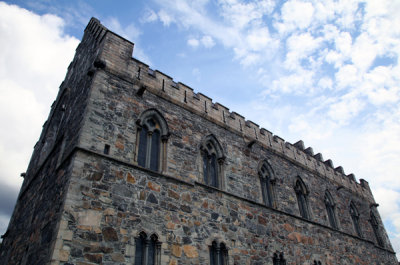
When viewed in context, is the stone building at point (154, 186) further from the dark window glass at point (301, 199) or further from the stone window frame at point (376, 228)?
the stone window frame at point (376, 228)

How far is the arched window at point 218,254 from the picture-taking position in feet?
29.1

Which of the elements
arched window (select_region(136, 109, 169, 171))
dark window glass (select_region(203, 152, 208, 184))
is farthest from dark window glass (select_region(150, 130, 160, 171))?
dark window glass (select_region(203, 152, 208, 184))

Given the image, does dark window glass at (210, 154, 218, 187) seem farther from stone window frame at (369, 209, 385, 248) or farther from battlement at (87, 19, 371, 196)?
stone window frame at (369, 209, 385, 248)

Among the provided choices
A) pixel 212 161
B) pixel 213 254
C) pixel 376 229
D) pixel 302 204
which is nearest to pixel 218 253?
pixel 213 254

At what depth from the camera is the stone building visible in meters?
7.21

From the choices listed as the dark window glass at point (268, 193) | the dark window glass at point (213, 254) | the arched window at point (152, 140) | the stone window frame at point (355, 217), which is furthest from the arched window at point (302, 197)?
the arched window at point (152, 140)

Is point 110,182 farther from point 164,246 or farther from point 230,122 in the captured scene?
point 230,122

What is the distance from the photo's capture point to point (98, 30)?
11562mm

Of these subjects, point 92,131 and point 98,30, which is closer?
point 92,131

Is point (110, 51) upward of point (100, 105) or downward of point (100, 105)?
upward

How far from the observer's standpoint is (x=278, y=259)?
34.9 ft

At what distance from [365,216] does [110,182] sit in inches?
663

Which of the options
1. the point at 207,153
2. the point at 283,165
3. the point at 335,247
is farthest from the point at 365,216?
the point at 207,153

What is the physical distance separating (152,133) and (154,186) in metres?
1.90
